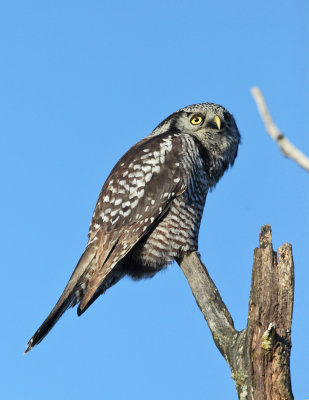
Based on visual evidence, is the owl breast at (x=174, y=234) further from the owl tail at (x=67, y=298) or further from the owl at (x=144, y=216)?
the owl tail at (x=67, y=298)

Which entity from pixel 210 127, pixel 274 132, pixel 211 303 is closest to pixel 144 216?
pixel 211 303

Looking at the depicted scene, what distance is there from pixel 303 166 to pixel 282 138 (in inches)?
2.9

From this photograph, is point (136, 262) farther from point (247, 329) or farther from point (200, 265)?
point (247, 329)

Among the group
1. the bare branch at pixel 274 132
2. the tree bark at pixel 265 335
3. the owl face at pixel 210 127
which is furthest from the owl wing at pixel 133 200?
the bare branch at pixel 274 132

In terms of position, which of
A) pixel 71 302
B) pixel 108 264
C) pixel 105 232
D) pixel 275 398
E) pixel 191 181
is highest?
pixel 191 181

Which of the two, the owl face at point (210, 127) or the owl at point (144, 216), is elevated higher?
the owl face at point (210, 127)

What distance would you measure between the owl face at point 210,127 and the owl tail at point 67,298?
1.77m

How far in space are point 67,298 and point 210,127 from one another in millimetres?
2440

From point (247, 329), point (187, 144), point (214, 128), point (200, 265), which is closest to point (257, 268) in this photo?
point (247, 329)

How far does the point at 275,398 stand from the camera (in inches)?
125

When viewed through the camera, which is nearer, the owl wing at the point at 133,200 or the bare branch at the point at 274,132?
the bare branch at the point at 274,132

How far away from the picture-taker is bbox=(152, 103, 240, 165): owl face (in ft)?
19.4

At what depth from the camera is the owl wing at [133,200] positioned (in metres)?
5.02

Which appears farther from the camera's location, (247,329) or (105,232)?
(105,232)
